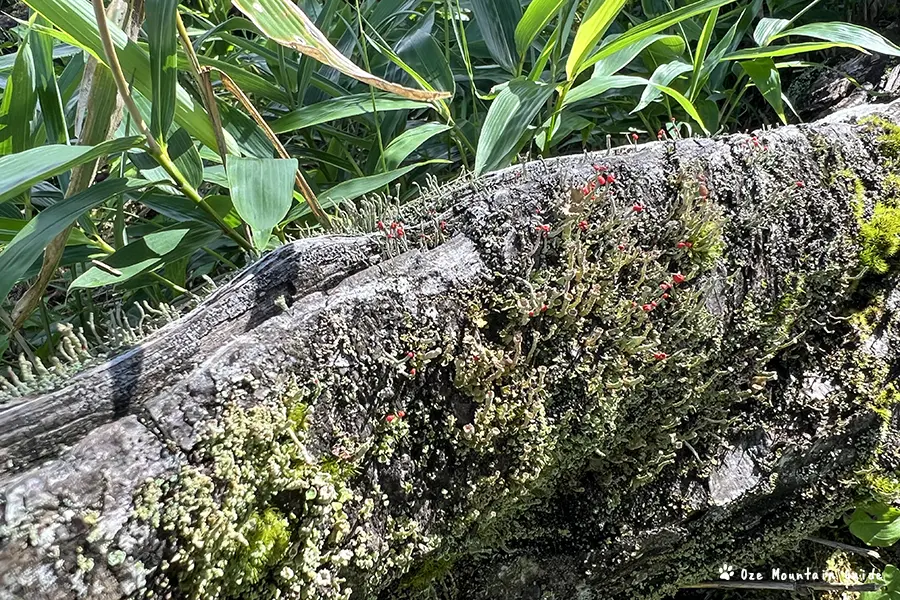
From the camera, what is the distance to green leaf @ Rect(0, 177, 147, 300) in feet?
2.59

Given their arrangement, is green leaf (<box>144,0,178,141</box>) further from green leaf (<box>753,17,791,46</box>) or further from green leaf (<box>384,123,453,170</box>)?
green leaf (<box>753,17,791,46</box>)

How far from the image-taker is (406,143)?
132 cm

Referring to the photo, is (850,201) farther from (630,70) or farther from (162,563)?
(162,563)

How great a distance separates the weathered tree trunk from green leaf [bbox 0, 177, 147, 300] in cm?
21

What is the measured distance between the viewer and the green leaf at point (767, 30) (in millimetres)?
1476

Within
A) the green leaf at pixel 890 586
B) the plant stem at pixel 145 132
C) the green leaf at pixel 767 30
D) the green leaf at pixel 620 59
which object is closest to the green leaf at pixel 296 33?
the plant stem at pixel 145 132

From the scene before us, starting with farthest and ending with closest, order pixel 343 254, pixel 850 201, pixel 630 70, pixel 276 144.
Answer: pixel 630 70, pixel 850 201, pixel 276 144, pixel 343 254

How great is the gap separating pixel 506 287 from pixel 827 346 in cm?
81

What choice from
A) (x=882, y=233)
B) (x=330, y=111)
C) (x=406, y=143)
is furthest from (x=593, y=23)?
(x=882, y=233)

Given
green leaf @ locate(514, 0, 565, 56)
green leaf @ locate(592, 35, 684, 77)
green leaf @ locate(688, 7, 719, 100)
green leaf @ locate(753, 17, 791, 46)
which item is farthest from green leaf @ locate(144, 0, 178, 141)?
green leaf @ locate(753, 17, 791, 46)

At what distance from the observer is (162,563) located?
0.67 metres

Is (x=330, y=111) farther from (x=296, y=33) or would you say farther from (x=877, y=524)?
(x=877, y=524)

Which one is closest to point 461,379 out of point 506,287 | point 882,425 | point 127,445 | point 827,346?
point 506,287

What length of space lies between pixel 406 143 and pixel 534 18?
0.36 m
